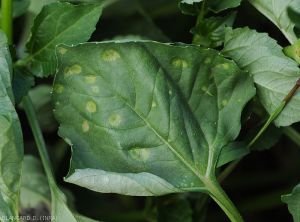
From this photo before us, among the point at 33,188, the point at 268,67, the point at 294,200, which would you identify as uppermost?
the point at 268,67

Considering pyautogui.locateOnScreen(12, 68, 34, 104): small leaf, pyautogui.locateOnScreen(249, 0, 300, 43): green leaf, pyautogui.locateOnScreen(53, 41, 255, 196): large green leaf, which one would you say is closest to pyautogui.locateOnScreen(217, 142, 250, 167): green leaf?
pyautogui.locateOnScreen(53, 41, 255, 196): large green leaf

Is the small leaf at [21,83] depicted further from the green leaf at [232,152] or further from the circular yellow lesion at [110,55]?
the green leaf at [232,152]

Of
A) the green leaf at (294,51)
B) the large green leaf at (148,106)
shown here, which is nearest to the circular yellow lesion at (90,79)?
the large green leaf at (148,106)

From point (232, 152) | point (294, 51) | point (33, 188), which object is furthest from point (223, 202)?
point (33, 188)

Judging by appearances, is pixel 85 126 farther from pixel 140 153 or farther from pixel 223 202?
pixel 223 202

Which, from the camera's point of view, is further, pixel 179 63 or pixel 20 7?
pixel 20 7

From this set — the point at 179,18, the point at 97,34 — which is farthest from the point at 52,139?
the point at 179,18

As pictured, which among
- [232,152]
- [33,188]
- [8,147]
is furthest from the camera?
[33,188]
